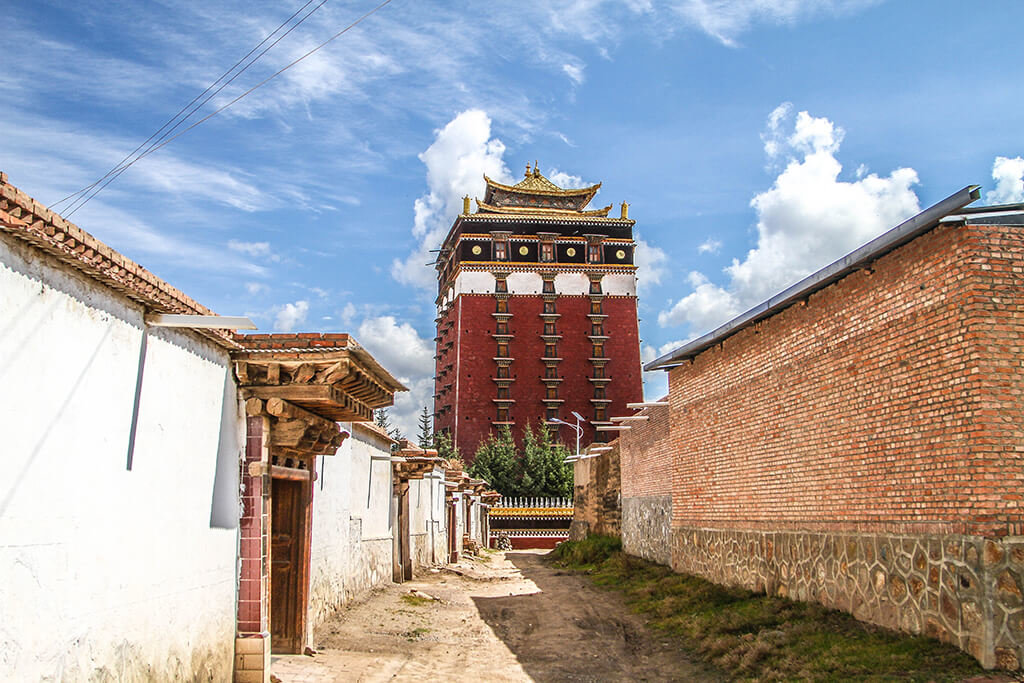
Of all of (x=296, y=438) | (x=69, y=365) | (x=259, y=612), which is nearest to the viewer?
(x=69, y=365)

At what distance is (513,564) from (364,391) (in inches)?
935

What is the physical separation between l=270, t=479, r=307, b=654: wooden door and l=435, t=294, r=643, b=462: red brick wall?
45413 mm

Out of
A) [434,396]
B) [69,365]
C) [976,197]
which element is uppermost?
[434,396]

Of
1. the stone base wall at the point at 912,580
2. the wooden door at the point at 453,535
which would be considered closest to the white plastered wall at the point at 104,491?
the stone base wall at the point at 912,580

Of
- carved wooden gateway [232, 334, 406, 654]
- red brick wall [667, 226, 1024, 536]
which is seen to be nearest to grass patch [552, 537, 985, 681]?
red brick wall [667, 226, 1024, 536]

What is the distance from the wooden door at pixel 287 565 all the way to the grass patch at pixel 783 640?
202 inches

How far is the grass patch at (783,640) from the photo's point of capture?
25.1ft

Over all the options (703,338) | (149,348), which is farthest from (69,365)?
(703,338)

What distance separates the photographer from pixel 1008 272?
755cm

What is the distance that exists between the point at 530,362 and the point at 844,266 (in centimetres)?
4791

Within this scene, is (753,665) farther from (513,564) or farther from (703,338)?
(513,564)

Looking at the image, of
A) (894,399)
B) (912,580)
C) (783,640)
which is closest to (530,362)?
(783,640)

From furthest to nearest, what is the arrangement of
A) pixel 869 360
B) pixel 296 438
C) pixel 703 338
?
pixel 703 338 → pixel 869 360 → pixel 296 438

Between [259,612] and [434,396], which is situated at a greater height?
[434,396]
